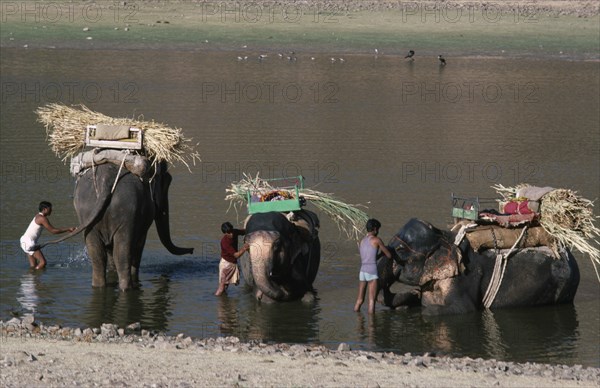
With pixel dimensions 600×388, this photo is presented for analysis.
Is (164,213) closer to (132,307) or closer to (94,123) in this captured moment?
(94,123)

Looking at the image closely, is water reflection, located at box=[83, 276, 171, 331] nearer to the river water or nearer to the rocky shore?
the river water

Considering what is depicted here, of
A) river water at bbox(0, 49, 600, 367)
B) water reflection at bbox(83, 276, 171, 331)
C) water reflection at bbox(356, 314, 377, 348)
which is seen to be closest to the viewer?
water reflection at bbox(356, 314, 377, 348)

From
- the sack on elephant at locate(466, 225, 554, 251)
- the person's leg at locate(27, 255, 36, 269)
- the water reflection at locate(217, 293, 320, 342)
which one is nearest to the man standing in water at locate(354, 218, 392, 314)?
the water reflection at locate(217, 293, 320, 342)

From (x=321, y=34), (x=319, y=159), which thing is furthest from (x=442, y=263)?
(x=321, y=34)

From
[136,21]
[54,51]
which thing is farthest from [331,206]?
[136,21]

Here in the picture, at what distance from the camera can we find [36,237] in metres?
18.3

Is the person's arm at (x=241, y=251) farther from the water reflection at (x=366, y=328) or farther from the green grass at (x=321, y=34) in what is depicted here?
the green grass at (x=321, y=34)

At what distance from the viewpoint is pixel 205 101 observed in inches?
1433

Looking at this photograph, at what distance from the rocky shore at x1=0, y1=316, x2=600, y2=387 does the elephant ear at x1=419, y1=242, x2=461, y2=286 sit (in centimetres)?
232

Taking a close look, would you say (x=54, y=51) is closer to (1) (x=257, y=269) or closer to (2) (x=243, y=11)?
(2) (x=243, y=11)

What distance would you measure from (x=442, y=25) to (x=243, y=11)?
7.82 m

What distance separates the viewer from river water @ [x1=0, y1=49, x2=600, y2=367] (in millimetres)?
16281

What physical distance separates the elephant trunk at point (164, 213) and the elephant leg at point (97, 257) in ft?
3.91

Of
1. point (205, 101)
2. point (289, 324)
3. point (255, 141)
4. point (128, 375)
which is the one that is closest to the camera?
point (128, 375)
